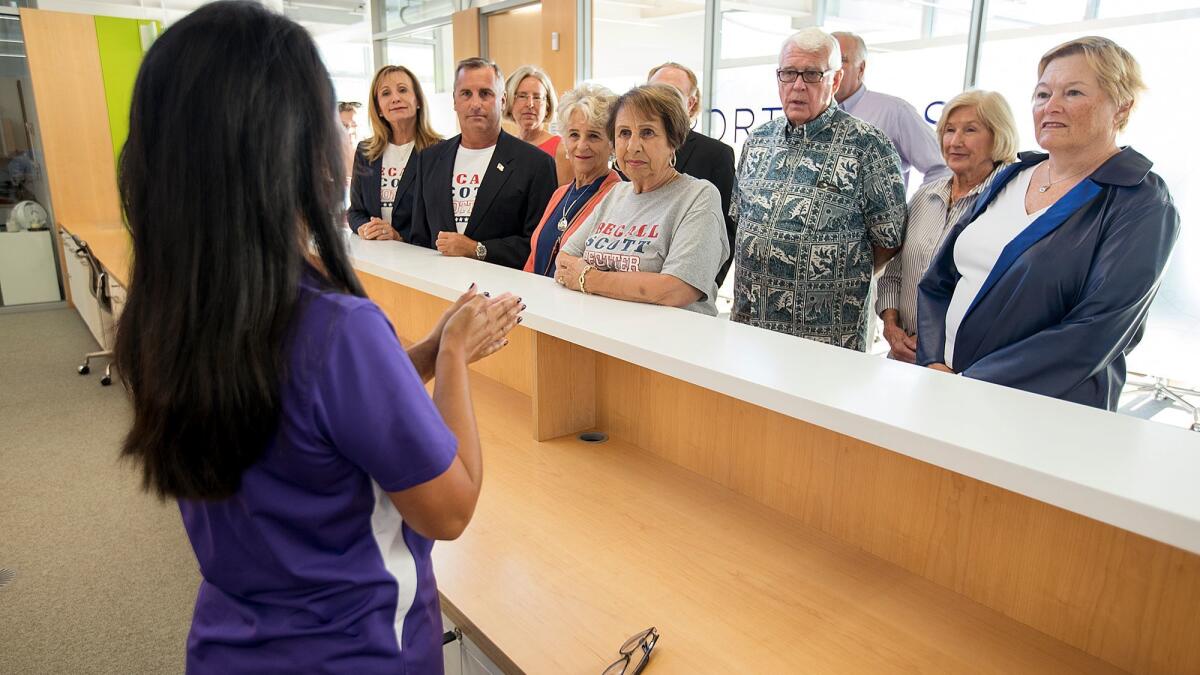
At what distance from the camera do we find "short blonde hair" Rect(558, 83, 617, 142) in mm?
2506

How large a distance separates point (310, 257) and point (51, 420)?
4.38 m

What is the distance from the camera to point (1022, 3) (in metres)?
3.80

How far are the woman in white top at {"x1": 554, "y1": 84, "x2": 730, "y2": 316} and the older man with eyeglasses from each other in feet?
1.49

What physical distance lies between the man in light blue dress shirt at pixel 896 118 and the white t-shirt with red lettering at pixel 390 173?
184 cm

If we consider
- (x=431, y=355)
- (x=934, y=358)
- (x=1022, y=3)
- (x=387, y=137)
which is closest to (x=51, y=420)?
(x=387, y=137)

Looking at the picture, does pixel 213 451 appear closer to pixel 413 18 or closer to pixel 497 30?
pixel 497 30

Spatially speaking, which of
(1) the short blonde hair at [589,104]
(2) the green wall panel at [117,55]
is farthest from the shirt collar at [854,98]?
(2) the green wall panel at [117,55]

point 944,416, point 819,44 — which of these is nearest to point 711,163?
point 819,44

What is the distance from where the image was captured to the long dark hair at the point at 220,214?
0.77 meters

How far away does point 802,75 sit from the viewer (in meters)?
2.38

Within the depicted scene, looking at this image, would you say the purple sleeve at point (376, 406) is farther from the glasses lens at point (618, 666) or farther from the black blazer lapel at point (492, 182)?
the black blazer lapel at point (492, 182)

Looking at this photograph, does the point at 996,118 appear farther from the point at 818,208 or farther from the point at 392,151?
the point at 392,151

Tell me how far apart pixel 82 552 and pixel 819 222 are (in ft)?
9.66

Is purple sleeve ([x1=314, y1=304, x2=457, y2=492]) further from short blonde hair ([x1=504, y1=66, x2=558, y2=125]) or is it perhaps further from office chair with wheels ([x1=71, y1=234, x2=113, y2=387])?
office chair with wheels ([x1=71, y1=234, x2=113, y2=387])
